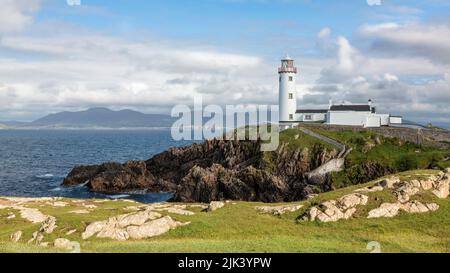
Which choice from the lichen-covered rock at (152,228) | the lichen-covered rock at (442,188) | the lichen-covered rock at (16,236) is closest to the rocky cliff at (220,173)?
the lichen-covered rock at (442,188)

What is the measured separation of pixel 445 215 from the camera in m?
37.0

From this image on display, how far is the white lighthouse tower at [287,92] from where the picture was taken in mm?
115000

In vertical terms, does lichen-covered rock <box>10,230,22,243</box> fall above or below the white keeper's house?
below

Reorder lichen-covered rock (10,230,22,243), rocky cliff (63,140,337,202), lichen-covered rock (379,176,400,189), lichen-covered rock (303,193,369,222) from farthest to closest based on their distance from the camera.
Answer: rocky cliff (63,140,337,202), lichen-covered rock (379,176,400,189), lichen-covered rock (303,193,369,222), lichen-covered rock (10,230,22,243)

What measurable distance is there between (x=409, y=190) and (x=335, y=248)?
16095 millimetres

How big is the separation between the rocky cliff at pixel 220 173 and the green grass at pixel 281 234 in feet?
135

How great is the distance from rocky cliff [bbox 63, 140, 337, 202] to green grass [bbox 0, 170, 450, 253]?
135 feet

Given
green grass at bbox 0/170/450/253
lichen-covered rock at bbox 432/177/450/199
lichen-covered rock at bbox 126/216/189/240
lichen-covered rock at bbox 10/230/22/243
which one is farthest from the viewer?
lichen-covered rock at bbox 432/177/450/199

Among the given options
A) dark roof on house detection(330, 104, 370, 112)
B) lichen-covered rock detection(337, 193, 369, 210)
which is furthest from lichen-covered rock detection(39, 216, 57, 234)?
dark roof on house detection(330, 104, 370, 112)

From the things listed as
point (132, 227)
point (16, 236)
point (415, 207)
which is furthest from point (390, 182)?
point (16, 236)

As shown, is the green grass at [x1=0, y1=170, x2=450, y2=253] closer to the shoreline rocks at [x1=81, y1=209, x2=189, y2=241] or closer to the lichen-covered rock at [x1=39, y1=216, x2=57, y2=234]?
the lichen-covered rock at [x1=39, y1=216, x2=57, y2=234]

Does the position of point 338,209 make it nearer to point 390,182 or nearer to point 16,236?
point 390,182

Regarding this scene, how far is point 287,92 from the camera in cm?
11631

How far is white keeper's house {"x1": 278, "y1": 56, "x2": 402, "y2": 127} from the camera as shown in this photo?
4382 inches
